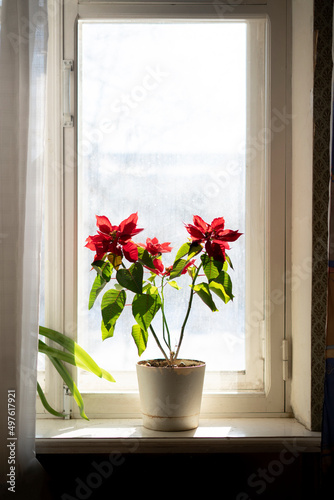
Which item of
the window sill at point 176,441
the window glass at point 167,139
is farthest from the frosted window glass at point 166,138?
the window sill at point 176,441

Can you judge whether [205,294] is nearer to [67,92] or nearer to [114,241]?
[114,241]

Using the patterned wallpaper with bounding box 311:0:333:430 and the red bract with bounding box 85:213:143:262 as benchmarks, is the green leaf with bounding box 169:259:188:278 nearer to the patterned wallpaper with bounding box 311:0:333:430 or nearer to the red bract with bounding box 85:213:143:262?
the red bract with bounding box 85:213:143:262

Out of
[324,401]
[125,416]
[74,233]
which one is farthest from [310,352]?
[74,233]

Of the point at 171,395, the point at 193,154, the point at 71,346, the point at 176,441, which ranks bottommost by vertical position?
the point at 176,441

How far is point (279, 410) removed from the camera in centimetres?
153

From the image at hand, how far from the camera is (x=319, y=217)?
1.39 m

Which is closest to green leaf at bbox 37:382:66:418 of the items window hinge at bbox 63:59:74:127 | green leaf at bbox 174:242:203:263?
green leaf at bbox 174:242:203:263

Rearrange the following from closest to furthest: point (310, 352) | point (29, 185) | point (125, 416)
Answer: point (29, 185), point (310, 352), point (125, 416)

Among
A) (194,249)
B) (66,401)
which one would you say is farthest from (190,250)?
(66,401)

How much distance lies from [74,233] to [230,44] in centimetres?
69

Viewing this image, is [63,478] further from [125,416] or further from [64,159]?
[64,159]

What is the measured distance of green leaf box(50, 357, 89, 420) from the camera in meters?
1.39

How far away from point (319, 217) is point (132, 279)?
500 millimetres

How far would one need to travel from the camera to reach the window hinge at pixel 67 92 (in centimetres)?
152
